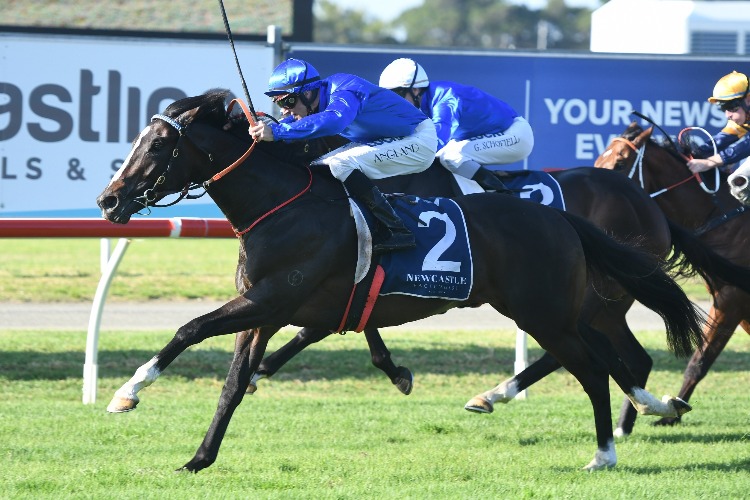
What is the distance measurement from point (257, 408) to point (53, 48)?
12.2 feet

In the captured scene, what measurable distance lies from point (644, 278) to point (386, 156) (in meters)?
1.47

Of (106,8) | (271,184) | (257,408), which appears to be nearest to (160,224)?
(257,408)

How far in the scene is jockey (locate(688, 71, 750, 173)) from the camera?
7869 mm

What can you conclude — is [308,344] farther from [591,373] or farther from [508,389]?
[591,373]

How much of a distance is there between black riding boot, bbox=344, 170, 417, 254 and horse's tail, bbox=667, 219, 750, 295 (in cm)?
170

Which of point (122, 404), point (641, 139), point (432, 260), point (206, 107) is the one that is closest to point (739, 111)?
point (641, 139)

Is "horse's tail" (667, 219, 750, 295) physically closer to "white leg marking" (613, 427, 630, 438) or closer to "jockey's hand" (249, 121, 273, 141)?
"white leg marking" (613, 427, 630, 438)

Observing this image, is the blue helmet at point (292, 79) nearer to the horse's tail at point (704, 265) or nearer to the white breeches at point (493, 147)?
the white breeches at point (493, 147)

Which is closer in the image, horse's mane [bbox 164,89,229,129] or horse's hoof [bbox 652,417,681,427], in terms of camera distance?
horse's mane [bbox 164,89,229,129]

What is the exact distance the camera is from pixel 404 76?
7.32 metres

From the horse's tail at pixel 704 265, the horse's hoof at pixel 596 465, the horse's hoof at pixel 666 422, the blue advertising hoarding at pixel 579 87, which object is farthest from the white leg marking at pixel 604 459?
the blue advertising hoarding at pixel 579 87

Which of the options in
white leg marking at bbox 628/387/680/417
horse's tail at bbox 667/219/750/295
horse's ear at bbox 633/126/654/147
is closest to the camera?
white leg marking at bbox 628/387/680/417

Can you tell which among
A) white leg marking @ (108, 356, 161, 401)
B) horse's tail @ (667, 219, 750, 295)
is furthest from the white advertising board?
white leg marking @ (108, 356, 161, 401)

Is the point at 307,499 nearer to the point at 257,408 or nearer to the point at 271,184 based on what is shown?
the point at 271,184
